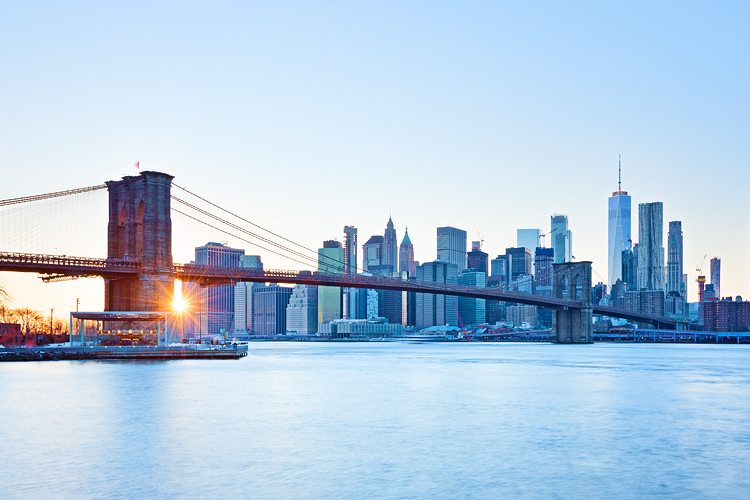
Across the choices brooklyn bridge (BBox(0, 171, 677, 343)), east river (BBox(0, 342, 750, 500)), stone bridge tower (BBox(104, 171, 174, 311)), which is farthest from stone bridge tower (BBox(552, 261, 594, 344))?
east river (BBox(0, 342, 750, 500))

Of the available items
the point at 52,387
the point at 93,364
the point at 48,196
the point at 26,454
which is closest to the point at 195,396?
the point at 52,387

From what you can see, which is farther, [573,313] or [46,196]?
[573,313]

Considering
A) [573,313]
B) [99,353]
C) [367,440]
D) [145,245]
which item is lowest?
[573,313]

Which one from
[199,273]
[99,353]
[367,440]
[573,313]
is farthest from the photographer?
[573,313]

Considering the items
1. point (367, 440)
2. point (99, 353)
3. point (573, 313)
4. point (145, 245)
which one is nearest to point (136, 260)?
point (145, 245)

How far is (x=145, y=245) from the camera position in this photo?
230 ft

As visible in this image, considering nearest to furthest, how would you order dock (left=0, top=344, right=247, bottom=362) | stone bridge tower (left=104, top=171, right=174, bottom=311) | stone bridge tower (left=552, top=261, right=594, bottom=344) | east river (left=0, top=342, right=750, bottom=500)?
east river (left=0, top=342, right=750, bottom=500) → dock (left=0, top=344, right=247, bottom=362) → stone bridge tower (left=104, top=171, right=174, bottom=311) → stone bridge tower (left=552, top=261, right=594, bottom=344)

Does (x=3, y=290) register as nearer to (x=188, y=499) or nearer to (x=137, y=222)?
(x=137, y=222)

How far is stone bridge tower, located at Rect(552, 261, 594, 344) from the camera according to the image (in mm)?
133375

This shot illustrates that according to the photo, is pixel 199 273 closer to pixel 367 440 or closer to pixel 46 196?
pixel 46 196

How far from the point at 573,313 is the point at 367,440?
117969 millimetres

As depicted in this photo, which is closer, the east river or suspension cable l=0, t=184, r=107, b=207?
the east river

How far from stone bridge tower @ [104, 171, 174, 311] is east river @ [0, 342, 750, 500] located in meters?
28.3

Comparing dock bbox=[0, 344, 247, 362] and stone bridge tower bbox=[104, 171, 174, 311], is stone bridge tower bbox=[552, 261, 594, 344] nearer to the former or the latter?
stone bridge tower bbox=[104, 171, 174, 311]
